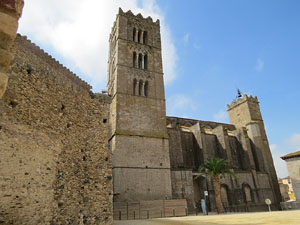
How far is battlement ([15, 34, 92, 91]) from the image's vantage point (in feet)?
22.8

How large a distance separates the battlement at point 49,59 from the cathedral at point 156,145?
382 inches

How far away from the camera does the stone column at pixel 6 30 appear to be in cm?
205

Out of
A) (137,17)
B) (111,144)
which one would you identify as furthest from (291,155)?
(137,17)

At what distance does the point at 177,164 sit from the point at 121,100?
357 inches

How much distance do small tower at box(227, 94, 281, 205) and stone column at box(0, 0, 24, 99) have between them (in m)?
31.3

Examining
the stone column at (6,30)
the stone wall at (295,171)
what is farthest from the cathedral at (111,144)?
the stone wall at (295,171)

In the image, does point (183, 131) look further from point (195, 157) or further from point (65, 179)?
point (65, 179)

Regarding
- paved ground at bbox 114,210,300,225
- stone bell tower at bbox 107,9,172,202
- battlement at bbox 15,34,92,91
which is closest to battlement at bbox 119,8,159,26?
stone bell tower at bbox 107,9,172,202

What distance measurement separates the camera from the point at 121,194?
16797 mm

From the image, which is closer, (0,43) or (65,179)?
(0,43)

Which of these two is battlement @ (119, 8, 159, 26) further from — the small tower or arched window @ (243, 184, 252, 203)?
arched window @ (243, 184, 252, 203)

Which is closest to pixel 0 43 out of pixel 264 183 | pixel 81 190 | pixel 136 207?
pixel 81 190

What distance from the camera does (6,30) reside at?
2.09 m

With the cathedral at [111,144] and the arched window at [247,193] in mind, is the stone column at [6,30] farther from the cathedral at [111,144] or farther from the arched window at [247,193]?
the arched window at [247,193]
